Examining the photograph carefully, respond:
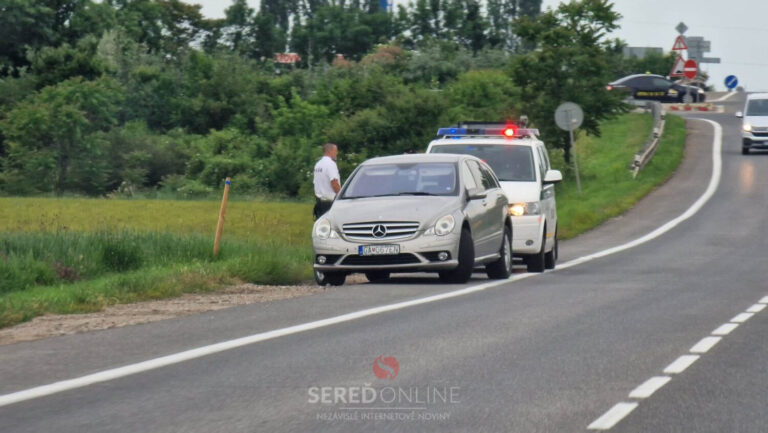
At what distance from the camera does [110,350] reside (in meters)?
10.7

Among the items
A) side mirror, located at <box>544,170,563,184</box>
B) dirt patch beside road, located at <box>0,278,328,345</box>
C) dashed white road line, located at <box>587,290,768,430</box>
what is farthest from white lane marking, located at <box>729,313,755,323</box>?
side mirror, located at <box>544,170,563,184</box>

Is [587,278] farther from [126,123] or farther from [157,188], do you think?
[126,123]

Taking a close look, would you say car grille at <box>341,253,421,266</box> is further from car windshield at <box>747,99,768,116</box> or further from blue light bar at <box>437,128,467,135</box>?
car windshield at <box>747,99,768,116</box>

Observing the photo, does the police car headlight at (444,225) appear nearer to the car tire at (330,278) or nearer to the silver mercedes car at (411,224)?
the silver mercedes car at (411,224)

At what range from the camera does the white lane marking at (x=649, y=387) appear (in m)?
8.80

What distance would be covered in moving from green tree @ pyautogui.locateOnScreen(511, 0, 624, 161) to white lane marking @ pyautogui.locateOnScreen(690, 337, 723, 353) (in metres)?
39.8

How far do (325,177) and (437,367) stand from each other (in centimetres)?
1169

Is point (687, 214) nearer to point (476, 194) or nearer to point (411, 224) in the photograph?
point (476, 194)

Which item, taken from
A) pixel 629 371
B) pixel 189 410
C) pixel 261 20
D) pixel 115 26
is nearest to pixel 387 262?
pixel 629 371

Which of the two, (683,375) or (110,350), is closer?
(683,375)

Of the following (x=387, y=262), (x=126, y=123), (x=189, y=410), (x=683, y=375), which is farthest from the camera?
(x=126, y=123)

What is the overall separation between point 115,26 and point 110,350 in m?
98.4

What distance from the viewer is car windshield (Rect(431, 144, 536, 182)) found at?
21.8 m

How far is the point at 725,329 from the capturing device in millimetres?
12531
